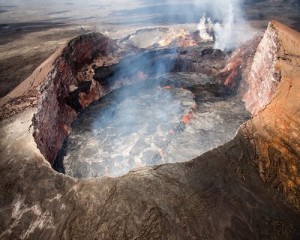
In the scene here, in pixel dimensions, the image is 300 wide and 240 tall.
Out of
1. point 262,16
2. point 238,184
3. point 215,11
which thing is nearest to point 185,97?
point 238,184

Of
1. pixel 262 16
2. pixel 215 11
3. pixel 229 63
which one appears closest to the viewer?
pixel 229 63

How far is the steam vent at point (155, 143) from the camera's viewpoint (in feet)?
14.2

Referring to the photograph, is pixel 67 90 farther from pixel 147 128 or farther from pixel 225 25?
pixel 225 25

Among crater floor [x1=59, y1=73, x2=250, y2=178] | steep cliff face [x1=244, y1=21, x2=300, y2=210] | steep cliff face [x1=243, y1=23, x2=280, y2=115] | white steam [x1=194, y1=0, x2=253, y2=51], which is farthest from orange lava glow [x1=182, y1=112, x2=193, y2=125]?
white steam [x1=194, y1=0, x2=253, y2=51]

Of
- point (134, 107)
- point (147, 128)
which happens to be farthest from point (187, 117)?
point (134, 107)

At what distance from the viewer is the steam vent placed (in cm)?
433

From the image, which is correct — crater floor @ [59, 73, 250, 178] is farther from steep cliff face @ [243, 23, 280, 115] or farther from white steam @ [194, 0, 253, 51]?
white steam @ [194, 0, 253, 51]

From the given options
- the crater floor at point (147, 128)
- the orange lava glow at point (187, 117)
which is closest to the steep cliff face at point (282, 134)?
the crater floor at point (147, 128)

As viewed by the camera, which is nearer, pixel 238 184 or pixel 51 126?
pixel 238 184

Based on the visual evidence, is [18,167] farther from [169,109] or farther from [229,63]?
[229,63]

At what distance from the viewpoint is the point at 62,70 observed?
33.2 feet

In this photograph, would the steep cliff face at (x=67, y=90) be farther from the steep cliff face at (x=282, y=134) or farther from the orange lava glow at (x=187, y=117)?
the steep cliff face at (x=282, y=134)

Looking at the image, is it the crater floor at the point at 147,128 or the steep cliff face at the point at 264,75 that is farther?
the steep cliff face at the point at 264,75

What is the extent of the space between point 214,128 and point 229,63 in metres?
4.60
